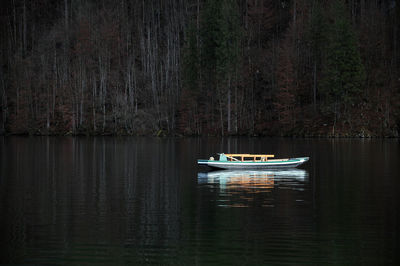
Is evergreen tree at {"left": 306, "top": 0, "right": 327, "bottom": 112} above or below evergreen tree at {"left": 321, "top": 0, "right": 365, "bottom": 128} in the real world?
above

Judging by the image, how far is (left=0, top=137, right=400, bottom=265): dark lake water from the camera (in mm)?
16156

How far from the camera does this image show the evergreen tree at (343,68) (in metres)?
82.9

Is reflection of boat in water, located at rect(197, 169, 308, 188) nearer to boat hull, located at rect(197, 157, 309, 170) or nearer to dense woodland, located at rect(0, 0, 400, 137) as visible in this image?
boat hull, located at rect(197, 157, 309, 170)

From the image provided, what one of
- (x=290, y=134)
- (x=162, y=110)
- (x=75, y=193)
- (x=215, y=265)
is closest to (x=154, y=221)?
(x=215, y=265)

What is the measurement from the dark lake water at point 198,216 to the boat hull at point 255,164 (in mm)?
1108

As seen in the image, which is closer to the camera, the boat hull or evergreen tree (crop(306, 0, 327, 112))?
the boat hull

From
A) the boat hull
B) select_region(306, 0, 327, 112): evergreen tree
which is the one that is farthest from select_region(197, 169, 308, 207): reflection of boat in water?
select_region(306, 0, 327, 112): evergreen tree

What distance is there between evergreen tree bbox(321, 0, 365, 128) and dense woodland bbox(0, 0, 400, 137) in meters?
0.18

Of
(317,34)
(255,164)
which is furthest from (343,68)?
(255,164)

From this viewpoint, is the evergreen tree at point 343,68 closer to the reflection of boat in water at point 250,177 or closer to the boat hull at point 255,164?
the boat hull at point 255,164

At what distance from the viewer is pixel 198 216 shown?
21734 millimetres

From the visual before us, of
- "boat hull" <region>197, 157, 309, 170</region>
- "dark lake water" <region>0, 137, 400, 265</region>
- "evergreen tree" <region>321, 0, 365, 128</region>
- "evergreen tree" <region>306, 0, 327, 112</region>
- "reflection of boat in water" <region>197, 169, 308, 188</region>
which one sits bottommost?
"dark lake water" <region>0, 137, 400, 265</region>

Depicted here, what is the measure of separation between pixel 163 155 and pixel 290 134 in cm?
3968

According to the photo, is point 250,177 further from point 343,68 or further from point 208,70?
point 208,70
